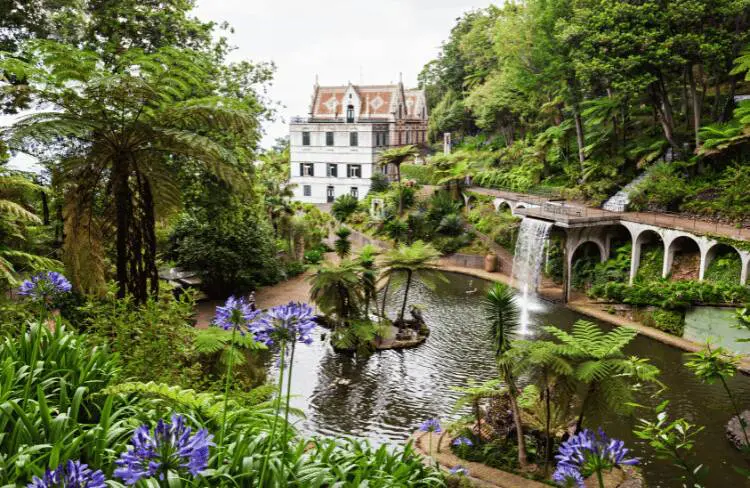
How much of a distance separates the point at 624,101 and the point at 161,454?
2344 cm

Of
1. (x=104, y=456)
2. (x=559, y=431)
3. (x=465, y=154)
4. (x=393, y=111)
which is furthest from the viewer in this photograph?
(x=393, y=111)

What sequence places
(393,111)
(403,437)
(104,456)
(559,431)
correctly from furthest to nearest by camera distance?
(393,111) → (403,437) → (559,431) → (104,456)

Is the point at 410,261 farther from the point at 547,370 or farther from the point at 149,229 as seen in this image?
the point at 149,229

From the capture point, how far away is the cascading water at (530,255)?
64.4 feet

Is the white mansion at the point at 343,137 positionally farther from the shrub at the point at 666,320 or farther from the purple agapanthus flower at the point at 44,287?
Answer: the purple agapanthus flower at the point at 44,287

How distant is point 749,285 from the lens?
1527cm

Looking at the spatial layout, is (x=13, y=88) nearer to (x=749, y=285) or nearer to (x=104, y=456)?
(x=104, y=456)

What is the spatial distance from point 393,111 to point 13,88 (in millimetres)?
33014

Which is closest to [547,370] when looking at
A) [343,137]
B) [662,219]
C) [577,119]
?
[662,219]

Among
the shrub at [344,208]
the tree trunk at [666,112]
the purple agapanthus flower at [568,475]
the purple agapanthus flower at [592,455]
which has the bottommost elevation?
the purple agapanthus flower at [568,475]

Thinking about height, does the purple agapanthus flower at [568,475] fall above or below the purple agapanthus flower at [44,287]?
below

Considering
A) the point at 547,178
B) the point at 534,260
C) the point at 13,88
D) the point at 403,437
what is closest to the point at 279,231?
the point at 534,260

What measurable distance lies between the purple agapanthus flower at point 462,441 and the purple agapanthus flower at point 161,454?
6.69 metres

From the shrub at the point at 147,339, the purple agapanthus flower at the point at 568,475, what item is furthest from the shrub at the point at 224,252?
the purple agapanthus flower at the point at 568,475
